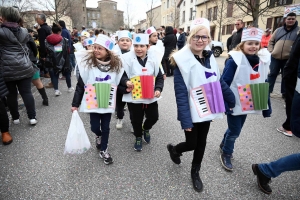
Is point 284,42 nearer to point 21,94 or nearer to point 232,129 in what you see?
point 232,129

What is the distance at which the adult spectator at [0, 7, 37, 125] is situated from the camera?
3268 mm

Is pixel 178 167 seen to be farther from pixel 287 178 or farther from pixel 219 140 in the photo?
pixel 287 178

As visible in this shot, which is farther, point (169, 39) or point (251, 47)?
point (169, 39)

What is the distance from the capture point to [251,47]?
234 centimetres

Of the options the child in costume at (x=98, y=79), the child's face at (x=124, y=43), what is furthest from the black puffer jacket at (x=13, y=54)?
the child's face at (x=124, y=43)

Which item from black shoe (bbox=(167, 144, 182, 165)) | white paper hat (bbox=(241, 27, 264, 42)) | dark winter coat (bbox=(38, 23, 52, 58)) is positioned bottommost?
black shoe (bbox=(167, 144, 182, 165))

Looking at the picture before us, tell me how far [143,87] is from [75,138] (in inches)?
44.3

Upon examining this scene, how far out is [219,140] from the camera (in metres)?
3.39

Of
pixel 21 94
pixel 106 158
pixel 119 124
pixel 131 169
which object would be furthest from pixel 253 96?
pixel 21 94

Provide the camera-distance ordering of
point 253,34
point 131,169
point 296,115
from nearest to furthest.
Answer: point 296,115 < point 253,34 < point 131,169

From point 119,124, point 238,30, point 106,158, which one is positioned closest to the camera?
point 106,158

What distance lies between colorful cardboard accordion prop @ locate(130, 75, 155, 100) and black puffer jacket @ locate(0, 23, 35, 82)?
2.21 m

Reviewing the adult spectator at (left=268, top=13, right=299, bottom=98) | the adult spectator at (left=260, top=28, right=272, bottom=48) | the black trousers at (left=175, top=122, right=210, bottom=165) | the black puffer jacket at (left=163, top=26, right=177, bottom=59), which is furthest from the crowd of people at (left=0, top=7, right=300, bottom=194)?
the adult spectator at (left=260, top=28, right=272, bottom=48)

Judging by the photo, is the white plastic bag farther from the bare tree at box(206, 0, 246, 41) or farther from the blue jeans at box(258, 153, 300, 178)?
the bare tree at box(206, 0, 246, 41)
